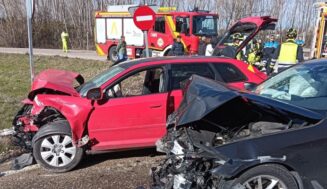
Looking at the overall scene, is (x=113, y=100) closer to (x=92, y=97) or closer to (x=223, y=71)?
(x=92, y=97)

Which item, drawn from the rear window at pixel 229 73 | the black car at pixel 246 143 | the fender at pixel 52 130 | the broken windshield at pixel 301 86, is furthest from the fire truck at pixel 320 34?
the fender at pixel 52 130

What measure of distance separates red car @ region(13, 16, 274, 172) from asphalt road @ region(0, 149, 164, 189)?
263 millimetres

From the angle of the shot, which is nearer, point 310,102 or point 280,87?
point 310,102

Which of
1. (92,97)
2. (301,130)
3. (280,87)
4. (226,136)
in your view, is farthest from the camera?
(92,97)

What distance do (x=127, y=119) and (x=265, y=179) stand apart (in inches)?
100

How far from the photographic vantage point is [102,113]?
19.9 feet

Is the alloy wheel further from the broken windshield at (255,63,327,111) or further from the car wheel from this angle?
the broken windshield at (255,63,327,111)

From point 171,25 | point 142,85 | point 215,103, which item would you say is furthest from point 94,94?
point 171,25

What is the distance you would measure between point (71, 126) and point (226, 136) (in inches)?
94.5

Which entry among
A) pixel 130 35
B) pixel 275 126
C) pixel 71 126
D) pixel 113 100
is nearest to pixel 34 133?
pixel 71 126

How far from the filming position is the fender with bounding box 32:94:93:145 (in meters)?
6.01

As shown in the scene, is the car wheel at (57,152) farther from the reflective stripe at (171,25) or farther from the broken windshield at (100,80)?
the reflective stripe at (171,25)

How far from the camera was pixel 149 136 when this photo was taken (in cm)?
618

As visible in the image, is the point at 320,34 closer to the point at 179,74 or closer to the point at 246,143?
the point at 179,74
